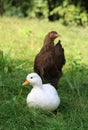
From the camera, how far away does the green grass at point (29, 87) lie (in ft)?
13.5

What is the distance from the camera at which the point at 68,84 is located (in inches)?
212

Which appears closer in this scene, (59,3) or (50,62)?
(50,62)

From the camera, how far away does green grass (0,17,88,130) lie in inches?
162

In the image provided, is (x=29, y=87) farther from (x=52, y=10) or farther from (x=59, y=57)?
(x=52, y=10)

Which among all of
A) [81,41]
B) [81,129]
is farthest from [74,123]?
[81,41]

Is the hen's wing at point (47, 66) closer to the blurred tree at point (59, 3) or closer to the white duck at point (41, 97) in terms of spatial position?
the white duck at point (41, 97)

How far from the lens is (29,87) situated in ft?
16.7

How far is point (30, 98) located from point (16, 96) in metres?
0.36

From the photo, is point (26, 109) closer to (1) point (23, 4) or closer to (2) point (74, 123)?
(2) point (74, 123)

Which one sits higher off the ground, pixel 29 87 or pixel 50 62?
pixel 50 62

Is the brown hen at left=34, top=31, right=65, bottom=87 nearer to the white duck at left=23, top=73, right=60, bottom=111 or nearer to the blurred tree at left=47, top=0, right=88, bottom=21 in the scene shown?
the white duck at left=23, top=73, right=60, bottom=111

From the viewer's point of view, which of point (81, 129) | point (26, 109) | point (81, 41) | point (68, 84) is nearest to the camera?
point (81, 129)

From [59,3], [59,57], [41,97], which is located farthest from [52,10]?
[41,97]

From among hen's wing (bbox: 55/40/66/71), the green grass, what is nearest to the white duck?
the green grass
